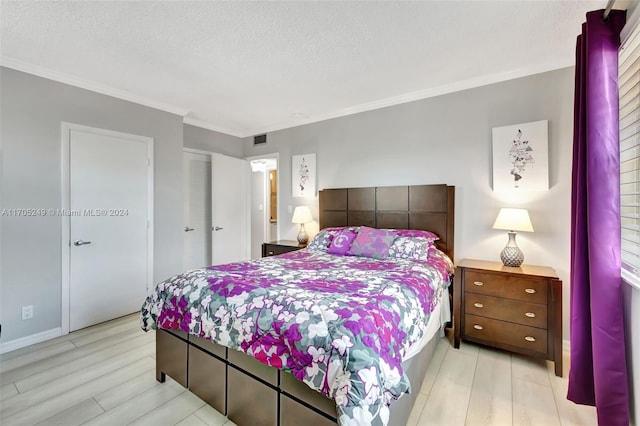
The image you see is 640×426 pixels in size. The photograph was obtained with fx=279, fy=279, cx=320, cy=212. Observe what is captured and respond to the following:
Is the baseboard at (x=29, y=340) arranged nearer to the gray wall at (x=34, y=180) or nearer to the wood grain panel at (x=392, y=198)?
the gray wall at (x=34, y=180)

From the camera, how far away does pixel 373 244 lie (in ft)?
9.05

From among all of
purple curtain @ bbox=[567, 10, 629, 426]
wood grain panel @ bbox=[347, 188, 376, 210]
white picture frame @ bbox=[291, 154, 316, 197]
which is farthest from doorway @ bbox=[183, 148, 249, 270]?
purple curtain @ bbox=[567, 10, 629, 426]

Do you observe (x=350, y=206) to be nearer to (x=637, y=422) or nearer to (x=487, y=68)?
(x=487, y=68)

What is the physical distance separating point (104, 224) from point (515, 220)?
13.3 ft

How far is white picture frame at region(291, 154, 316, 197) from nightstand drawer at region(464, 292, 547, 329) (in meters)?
2.37

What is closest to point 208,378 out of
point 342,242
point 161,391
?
point 161,391

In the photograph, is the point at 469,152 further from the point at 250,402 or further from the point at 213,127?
the point at 213,127

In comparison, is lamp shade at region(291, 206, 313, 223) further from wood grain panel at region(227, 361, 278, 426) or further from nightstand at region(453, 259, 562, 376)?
wood grain panel at region(227, 361, 278, 426)

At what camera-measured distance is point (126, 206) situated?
3.18m

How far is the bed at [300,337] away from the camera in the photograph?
1.14 m

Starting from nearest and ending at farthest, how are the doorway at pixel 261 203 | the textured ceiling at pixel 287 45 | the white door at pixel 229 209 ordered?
the textured ceiling at pixel 287 45
the white door at pixel 229 209
the doorway at pixel 261 203

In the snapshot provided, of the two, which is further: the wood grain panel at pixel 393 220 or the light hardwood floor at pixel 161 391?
the wood grain panel at pixel 393 220

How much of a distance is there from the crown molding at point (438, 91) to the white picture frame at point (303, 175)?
0.53m

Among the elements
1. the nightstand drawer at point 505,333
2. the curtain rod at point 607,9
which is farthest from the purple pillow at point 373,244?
the curtain rod at point 607,9
